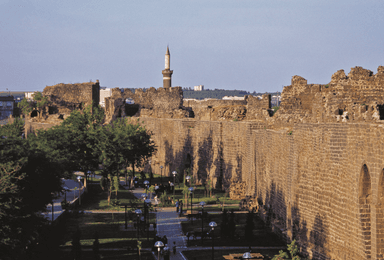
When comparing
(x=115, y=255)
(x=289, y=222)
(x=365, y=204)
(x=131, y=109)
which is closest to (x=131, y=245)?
(x=115, y=255)

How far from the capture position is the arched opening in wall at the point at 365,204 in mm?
13461

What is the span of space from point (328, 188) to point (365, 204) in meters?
2.52

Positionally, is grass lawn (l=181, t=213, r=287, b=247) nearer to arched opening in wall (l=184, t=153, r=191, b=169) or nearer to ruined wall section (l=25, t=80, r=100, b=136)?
arched opening in wall (l=184, t=153, r=191, b=169)

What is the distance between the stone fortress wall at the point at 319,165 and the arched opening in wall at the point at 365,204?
3 centimetres

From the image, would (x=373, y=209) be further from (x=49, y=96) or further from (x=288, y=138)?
(x=49, y=96)

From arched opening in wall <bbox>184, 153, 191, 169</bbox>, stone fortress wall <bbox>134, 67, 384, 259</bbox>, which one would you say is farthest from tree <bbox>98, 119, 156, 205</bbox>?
stone fortress wall <bbox>134, 67, 384, 259</bbox>

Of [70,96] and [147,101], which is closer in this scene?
[147,101]

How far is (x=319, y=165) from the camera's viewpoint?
56.2 ft

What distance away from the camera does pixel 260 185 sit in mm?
26500

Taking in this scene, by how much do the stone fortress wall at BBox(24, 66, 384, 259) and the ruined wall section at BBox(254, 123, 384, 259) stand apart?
1.0 inches

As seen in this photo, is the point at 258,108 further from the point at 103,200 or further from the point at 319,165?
the point at 319,165

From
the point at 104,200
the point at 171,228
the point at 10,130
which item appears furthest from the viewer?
the point at 10,130

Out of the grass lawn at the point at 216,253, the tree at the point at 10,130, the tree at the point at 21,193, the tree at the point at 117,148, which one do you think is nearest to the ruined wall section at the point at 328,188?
→ the grass lawn at the point at 216,253

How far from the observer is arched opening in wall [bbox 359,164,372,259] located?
13.5 m
